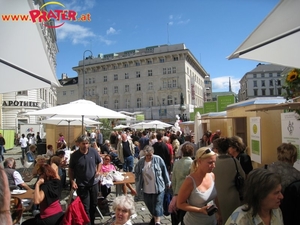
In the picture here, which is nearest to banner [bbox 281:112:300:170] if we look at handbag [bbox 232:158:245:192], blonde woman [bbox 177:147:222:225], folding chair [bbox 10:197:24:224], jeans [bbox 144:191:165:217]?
handbag [bbox 232:158:245:192]

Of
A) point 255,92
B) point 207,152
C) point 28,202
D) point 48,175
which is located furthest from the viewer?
point 255,92

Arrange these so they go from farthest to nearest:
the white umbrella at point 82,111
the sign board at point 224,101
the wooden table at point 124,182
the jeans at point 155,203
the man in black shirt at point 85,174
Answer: the sign board at point 224,101, the white umbrella at point 82,111, the wooden table at point 124,182, the jeans at point 155,203, the man in black shirt at point 85,174

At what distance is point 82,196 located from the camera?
486 cm

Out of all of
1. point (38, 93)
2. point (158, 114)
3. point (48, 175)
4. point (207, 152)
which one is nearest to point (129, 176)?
point (48, 175)

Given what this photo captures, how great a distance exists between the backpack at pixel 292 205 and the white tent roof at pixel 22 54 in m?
2.41

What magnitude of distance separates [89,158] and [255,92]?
116092 mm

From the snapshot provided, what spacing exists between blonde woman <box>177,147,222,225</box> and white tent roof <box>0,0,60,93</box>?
→ 71.5 inches

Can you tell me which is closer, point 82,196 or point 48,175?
point 48,175

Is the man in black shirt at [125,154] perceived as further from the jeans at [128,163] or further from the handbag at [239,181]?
the handbag at [239,181]

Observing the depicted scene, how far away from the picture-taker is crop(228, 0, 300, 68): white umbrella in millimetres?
2049

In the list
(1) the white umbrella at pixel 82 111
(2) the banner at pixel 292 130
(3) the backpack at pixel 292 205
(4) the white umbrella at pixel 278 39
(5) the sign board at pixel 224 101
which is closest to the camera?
(4) the white umbrella at pixel 278 39

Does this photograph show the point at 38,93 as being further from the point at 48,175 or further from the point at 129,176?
the point at 48,175

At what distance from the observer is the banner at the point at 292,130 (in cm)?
455

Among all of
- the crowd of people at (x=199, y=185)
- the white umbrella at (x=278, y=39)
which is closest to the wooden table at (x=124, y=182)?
the crowd of people at (x=199, y=185)
